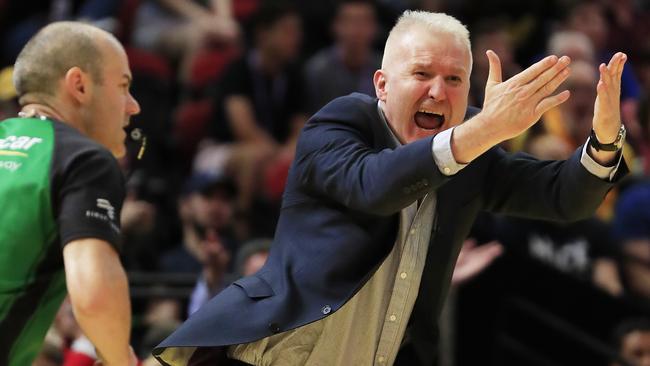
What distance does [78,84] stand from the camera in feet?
15.9

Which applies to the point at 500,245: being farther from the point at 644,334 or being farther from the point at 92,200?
the point at 92,200

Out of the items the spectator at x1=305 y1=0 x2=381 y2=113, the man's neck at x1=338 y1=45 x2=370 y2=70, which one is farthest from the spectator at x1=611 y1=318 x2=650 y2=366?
the man's neck at x1=338 y1=45 x2=370 y2=70

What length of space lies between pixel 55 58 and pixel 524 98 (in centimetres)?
178

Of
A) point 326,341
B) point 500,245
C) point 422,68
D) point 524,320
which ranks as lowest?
point 524,320

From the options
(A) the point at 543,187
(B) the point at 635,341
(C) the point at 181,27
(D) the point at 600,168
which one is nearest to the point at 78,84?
(A) the point at 543,187

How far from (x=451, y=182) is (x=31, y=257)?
1420 mm

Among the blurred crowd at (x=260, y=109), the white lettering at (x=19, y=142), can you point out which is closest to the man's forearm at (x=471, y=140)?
the white lettering at (x=19, y=142)

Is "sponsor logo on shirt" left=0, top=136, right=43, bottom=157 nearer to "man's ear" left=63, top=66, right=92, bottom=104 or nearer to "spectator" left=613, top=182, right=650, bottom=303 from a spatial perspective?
"man's ear" left=63, top=66, right=92, bottom=104

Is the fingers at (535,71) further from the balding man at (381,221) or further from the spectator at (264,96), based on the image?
the spectator at (264,96)

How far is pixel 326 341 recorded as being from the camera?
4.46 meters

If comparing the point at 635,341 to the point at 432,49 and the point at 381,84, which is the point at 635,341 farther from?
the point at 432,49

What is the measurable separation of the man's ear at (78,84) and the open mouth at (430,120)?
1.23m

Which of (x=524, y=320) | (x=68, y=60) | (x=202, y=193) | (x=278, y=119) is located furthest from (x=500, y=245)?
(x=68, y=60)

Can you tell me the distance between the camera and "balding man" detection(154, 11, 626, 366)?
14.2 ft
